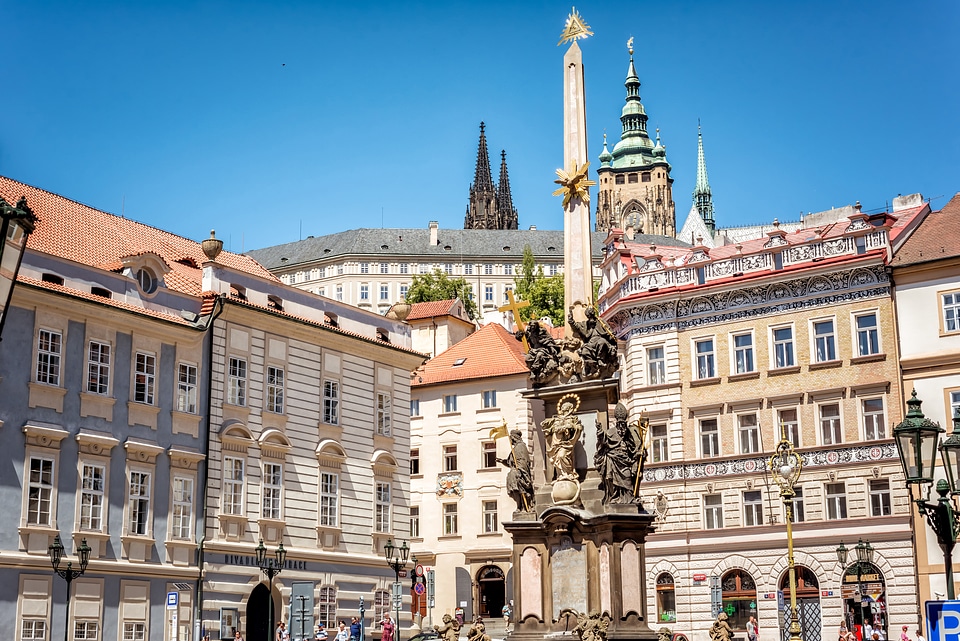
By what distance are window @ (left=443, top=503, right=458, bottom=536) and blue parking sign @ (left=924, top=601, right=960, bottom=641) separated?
146ft

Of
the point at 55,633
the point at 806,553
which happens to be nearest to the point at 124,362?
the point at 55,633

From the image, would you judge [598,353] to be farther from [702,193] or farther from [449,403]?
[702,193]

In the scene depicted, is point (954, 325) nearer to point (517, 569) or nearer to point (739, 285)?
point (739, 285)

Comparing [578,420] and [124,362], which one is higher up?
[124,362]

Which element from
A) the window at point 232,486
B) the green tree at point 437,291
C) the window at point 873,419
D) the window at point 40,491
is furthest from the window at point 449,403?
the green tree at point 437,291

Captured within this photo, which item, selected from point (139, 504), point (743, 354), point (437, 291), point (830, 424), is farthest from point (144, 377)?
point (437, 291)

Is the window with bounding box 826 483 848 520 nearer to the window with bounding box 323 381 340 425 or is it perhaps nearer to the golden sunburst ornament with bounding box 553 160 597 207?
the window with bounding box 323 381 340 425

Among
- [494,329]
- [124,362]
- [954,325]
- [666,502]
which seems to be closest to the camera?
[124,362]

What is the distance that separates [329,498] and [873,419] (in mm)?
17525

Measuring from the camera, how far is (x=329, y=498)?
37594 mm

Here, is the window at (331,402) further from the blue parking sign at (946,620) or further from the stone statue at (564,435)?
the blue parking sign at (946,620)

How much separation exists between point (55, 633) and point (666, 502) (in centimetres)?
2138

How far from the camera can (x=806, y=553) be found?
39875 millimetres

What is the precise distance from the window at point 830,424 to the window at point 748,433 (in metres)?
2.20
